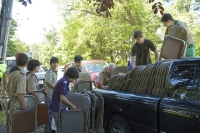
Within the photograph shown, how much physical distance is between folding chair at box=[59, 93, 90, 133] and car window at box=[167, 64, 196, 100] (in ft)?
4.94

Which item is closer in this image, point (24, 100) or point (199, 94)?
point (199, 94)

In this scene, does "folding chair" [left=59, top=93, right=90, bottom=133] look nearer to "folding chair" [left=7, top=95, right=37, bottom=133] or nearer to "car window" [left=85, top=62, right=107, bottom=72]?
"folding chair" [left=7, top=95, right=37, bottom=133]

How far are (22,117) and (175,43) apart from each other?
309 centimetres

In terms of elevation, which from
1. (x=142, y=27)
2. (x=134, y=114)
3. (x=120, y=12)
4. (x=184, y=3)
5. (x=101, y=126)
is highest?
(x=184, y=3)

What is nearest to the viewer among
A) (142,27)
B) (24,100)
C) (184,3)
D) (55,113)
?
(24,100)

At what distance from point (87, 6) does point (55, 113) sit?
14.1 m

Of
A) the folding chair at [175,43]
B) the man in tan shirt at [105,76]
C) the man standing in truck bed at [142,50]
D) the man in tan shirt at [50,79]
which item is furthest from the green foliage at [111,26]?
the folding chair at [175,43]

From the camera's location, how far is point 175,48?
188 inches

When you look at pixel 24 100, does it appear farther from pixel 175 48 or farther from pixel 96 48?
pixel 96 48

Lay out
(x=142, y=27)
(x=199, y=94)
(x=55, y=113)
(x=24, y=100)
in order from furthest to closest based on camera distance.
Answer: (x=142, y=27), (x=55, y=113), (x=24, y=100), (x=199, y=94)

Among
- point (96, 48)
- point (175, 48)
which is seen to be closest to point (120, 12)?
point (96, 48)

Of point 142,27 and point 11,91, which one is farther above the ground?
point 142,27

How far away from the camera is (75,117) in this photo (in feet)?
14.5

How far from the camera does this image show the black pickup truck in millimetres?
3295
